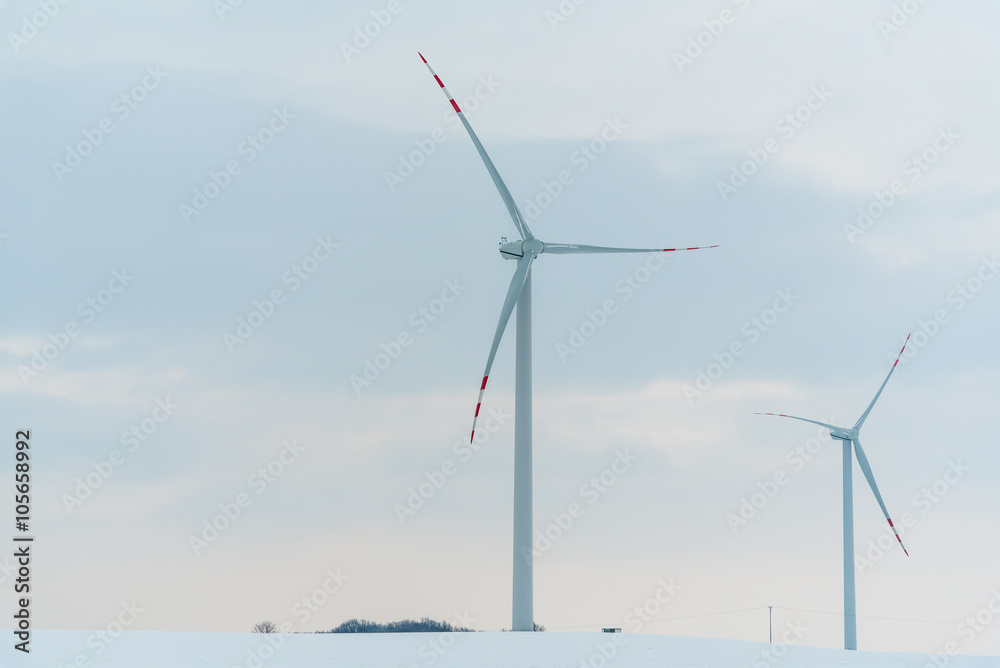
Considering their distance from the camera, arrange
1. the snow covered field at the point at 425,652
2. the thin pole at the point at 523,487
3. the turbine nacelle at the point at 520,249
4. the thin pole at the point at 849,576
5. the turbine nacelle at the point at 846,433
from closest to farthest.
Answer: the snow covered field at the point at 425,652 → the thin pole at the point at 523,487 → the turbine nacelle at the point at 520,249 → the thin pole at the point at 849,576 → the turbine nacelle at the point at 846,433

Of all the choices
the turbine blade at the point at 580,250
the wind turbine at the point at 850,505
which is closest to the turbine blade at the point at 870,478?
the wind turbine at the point at 850,505

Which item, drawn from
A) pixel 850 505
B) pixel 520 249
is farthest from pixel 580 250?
pixel 850 505

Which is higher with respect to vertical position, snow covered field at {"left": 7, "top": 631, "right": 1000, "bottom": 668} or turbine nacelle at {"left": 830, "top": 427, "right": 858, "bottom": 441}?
turbine nacelle at {"left": 830, "top": 427, "right": 858, "bottom": 441}

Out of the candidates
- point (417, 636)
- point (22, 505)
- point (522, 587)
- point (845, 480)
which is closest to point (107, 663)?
point (22, 505)

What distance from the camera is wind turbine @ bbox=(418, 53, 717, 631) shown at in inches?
2247

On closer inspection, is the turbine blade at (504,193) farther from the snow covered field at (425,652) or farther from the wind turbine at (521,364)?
the snow covered field at (425,652)

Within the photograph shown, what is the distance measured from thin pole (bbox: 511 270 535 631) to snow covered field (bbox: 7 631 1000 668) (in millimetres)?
2907

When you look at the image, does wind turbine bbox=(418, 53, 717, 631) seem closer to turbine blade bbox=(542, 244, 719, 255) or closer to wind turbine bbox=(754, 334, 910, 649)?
turbine blade bbox=(542, 244, 719, 255)

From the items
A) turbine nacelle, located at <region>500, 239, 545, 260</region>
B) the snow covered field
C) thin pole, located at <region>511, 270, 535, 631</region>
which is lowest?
the snow covered field

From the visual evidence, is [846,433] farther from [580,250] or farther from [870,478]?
[580,250]

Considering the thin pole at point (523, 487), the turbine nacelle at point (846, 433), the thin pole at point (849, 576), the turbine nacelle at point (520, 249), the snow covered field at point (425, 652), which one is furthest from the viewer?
the turbine nacelle at point (846, 433)

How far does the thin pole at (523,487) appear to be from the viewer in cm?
5697

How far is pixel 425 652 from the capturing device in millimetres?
48562

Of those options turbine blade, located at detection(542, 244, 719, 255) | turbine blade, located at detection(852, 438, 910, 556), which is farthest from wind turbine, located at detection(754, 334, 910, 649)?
turbine blade, located at detection(542, 244, 719, 255)
